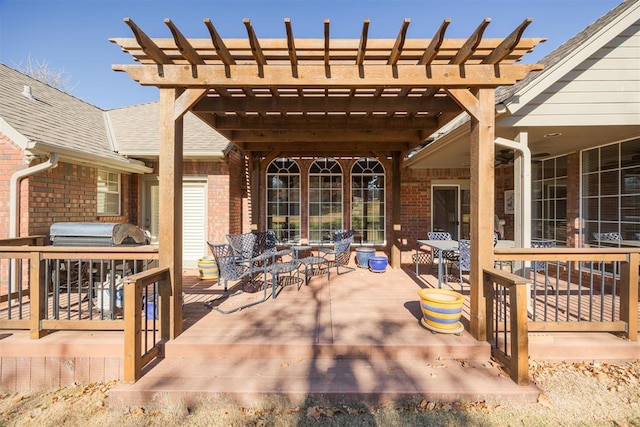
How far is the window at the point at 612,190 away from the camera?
4.89m

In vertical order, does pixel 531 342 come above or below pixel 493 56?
below

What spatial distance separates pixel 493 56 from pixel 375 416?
3722 millimetres

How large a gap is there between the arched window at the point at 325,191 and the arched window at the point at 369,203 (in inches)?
16.8

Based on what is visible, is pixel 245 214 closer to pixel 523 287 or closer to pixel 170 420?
pixel 170 420

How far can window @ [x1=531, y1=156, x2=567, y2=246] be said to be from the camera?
20.2ft

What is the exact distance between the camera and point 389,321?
3734 millimetres

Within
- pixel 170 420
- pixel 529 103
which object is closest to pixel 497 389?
pixel 170 420

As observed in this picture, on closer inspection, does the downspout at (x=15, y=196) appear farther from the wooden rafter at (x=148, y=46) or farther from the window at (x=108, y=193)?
the wooden rafter at (x=148, y=46)

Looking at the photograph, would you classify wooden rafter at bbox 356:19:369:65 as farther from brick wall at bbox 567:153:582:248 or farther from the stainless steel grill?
brick wall at bbox 567:153:582:248

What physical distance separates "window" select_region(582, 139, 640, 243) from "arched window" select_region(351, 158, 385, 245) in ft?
14.0

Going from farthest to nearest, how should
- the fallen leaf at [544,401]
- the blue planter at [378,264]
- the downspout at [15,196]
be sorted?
the blue planter at [378,264], the downspout at [15,196], the fallen leaf at [544,401]

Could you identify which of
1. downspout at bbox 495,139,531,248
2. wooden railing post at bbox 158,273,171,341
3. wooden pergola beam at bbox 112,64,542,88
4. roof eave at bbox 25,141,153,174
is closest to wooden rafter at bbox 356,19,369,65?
wooden pergola beam at bbox 112,64,542,88

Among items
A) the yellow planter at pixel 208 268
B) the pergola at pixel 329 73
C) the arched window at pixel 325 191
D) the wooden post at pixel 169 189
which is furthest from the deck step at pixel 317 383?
the arched window at pixel 325 191

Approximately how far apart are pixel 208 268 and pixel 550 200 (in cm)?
748
